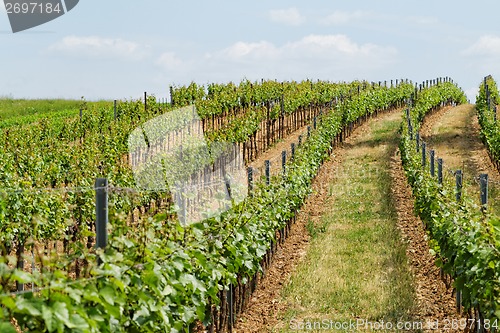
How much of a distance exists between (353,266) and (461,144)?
16.1m

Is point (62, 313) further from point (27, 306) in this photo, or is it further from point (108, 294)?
point (108, 294)

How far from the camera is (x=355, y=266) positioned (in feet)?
37.8

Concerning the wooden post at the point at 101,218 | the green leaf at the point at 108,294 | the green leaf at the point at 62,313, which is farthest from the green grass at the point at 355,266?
the green leaf at the point at 62,313

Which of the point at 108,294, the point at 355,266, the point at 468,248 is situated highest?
the point at 108,294

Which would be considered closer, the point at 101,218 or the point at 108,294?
the point at 108,294

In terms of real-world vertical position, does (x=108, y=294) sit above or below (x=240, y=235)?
above

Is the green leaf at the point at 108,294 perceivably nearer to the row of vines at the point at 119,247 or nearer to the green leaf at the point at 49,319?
the row of vines at the point at 119,247

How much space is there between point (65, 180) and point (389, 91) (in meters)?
27.2

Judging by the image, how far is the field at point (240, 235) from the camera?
4.87 metres

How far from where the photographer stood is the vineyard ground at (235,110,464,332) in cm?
950

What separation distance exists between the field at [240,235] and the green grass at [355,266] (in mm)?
41
